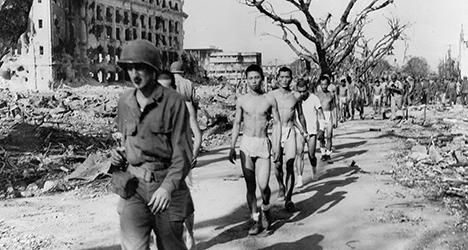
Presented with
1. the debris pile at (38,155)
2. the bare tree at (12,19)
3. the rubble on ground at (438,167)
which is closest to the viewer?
the rubble on ground at (438,167)

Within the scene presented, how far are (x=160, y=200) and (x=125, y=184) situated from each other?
255 millimetres

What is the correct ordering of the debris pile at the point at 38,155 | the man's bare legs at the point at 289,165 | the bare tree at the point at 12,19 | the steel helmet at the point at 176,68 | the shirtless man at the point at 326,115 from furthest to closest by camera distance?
the bare tree at the point at 12,19 < the shirtless man at the point at 326,115 < the debris pile at the point at 38,155 < the man's bare legs at the point at 289,165 < the steel helmet at the point at 176,68

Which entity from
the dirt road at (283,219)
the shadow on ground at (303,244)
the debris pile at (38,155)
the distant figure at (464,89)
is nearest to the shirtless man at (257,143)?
the dirt road at (283,219)

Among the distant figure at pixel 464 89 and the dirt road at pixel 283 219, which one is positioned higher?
the distant figure at pixel 464 89

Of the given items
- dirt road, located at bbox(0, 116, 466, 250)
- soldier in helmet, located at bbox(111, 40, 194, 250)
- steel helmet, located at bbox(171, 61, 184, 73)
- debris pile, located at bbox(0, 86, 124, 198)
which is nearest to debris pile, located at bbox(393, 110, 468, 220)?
dirt road, located at bbox(0, 116, 466, 250)

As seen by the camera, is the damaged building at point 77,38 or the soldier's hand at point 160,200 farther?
the damaged building at point 77,38

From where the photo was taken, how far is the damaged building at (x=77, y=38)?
51.4 m

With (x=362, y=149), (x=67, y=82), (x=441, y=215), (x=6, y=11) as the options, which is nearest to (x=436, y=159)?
(x=362, y=149)

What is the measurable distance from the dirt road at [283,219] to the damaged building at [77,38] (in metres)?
42.8

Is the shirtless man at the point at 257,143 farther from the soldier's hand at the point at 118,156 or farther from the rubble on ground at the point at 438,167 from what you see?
the soldier's hand at the point at 118,156

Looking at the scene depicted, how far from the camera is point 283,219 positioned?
20.9 feet

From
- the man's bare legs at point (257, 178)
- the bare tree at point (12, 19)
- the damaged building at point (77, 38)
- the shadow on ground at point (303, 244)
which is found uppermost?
the damaged building at point (77, 38)

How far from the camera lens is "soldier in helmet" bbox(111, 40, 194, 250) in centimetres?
307

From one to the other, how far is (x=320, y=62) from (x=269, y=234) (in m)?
8.55
